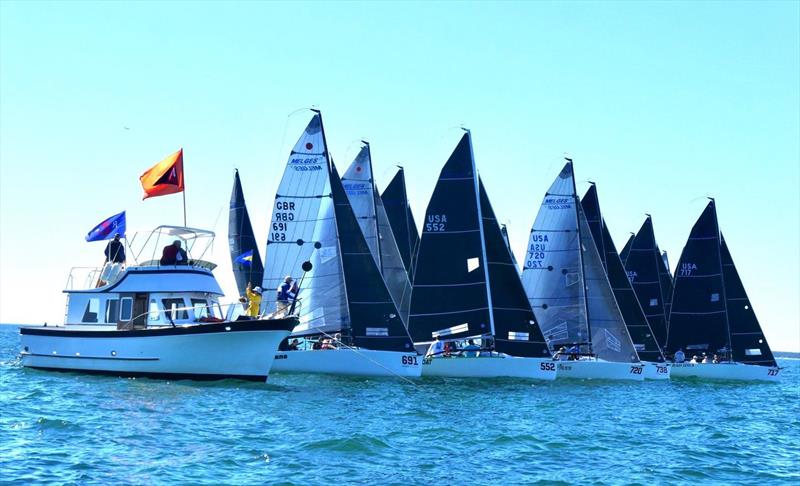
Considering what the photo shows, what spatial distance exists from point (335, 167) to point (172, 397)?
1929cm

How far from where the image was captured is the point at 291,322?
30.8m

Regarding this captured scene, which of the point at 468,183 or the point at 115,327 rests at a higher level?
the point at 468,183

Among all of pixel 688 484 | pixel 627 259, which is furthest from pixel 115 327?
pixel 627 259

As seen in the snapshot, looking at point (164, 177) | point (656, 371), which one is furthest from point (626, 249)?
point (164, 177)

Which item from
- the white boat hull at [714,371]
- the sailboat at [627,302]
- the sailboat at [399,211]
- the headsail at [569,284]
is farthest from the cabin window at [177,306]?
the white boat hull at [714,371]

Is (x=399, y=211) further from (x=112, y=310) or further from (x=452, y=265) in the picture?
(x=112, y=310)

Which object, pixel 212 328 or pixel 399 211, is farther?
pixel 399 211

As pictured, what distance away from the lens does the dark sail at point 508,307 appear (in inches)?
1690

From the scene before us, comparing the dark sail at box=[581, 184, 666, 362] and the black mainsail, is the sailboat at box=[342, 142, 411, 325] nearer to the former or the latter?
the black mainsail

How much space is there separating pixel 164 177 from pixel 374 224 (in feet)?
46.7

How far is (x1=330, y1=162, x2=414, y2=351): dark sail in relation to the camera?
39312mm

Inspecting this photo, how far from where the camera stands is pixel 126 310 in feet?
108

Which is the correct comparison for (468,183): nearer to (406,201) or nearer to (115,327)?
(406,201)

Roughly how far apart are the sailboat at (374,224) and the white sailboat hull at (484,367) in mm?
5867
